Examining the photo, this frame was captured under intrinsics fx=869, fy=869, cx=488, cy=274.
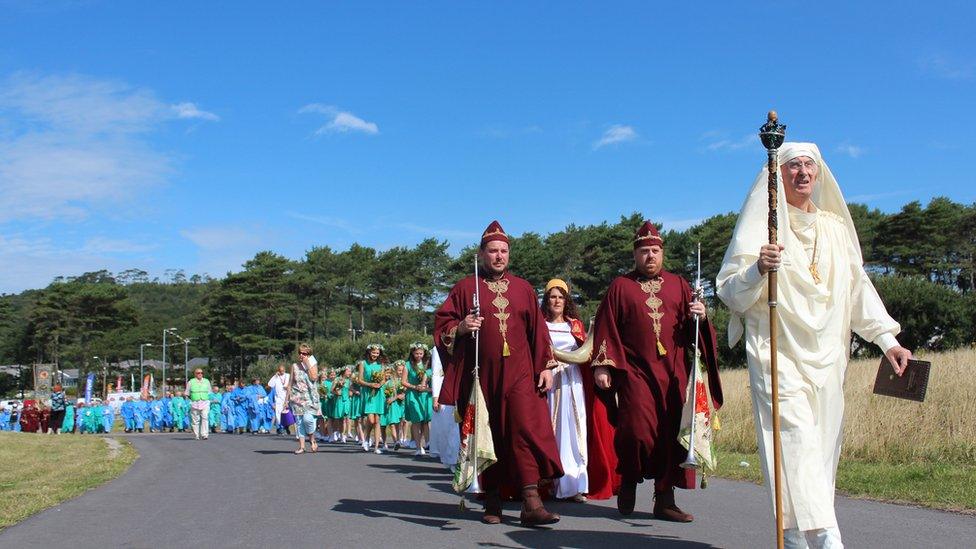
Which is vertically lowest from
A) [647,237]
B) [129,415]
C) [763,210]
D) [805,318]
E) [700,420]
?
[129,415]

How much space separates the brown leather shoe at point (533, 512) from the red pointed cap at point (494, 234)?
7.35 feet

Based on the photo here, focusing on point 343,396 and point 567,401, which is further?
point 343,396

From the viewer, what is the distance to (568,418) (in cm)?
907

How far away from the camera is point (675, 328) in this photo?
Result: 24.9ft

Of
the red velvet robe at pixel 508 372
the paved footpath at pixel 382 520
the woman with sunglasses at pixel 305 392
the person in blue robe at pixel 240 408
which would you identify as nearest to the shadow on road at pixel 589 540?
the paved footpath at pixel 382 520

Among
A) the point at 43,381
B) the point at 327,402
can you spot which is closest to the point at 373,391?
the point at 327,402

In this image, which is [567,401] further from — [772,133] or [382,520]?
[772,133]

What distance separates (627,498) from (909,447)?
5.64 metres

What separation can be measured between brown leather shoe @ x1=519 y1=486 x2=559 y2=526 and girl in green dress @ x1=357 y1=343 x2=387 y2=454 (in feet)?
34.5

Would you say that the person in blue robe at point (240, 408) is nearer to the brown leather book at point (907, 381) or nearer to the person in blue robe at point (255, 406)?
the person in blue robe at point (255, 406)

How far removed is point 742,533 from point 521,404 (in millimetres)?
2047

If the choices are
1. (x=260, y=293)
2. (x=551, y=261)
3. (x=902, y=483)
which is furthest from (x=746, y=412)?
(x=260, y=293)

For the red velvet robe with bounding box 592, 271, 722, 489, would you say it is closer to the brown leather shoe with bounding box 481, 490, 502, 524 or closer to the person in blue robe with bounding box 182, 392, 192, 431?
the brown leather shoe with bounding box 481, 490, 502, 524

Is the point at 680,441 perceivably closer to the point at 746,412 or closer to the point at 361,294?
the point at 746,412
